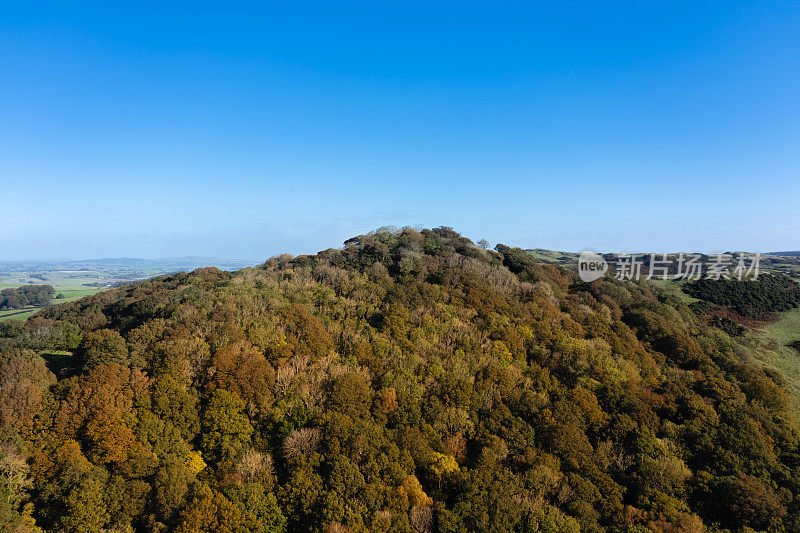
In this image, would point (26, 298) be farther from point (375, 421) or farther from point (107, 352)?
point (375, 421)

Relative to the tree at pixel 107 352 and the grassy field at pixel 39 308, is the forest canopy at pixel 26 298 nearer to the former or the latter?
the grassy field at pixel 39 308

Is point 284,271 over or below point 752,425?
over

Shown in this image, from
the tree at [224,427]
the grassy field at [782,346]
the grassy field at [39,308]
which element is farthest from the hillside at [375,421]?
the grassy field at [39,308]

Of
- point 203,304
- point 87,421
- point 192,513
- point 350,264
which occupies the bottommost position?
point 192,513

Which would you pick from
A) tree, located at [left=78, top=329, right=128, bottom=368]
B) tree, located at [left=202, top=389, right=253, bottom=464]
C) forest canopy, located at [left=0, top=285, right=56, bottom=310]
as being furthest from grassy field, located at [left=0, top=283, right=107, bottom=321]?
tree, located at [left=202, top=389, right=253, bottom=464]

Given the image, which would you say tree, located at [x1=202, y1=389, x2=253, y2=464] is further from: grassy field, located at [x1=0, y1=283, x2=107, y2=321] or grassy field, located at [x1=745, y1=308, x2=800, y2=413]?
grassy field, located at [x1=745, y1=308, x2=800, y2=413]

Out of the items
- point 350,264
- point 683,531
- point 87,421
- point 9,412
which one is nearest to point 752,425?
point 683,531

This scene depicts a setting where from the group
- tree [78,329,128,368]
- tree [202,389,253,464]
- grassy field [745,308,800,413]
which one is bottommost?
grassy field [745,308,800,413]

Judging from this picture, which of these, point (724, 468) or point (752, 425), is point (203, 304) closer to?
point (724, 468)
